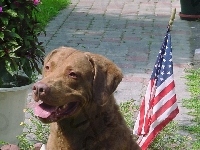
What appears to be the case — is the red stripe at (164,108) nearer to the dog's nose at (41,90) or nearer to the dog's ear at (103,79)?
the dog's ear at (103,79)

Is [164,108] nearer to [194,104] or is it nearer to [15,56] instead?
[15,56]

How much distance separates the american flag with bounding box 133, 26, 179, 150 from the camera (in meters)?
5.93

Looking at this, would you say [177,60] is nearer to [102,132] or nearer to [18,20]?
[18,20]

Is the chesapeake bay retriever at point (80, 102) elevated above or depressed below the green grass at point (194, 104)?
above

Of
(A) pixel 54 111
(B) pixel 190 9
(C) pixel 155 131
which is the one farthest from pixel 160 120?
(B) pixel 190 9

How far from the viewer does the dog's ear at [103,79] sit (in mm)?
4227

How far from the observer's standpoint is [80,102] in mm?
4164

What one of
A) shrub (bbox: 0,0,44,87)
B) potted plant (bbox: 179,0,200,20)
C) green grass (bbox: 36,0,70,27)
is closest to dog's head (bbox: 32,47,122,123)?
shrub (bbox: 0,0,44,87)

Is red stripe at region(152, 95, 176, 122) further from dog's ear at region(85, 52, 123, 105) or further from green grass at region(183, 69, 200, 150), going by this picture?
dog's ear at region(85, 52, 123, 105)

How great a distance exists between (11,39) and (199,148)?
2.45 metres

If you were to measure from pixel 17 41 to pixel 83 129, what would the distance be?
189cm

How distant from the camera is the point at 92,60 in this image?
4289 millimetres

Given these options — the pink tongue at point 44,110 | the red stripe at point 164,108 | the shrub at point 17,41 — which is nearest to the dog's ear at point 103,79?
the pink tongue at point 44,110

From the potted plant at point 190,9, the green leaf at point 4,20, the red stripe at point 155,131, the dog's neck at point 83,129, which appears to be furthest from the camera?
the potted plant at point 190,9
